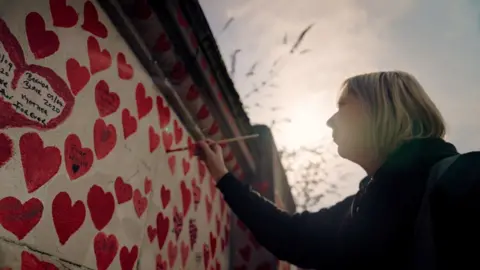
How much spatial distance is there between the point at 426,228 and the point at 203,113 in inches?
62.1

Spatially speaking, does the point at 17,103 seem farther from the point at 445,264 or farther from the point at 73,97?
the point at 445,264

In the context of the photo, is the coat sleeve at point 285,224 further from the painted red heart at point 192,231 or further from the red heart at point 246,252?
the red heart at point 246,252

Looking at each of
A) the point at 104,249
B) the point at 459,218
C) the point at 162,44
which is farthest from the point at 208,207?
the point at 459,218

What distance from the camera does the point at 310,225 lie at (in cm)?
161

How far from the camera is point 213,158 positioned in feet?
5.76

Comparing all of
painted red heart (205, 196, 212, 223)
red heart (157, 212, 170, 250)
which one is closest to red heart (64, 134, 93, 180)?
red heart (157, 212, 170, 250)

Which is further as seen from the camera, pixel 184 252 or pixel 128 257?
pixel 184 252

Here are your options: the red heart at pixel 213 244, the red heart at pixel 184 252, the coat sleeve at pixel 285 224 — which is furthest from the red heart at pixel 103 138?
the red heart at pixel 213 244

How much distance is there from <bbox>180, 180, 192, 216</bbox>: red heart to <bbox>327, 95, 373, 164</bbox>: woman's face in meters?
0.88

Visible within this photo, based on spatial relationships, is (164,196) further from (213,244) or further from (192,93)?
(213,244)

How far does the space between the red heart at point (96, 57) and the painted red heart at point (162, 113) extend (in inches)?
17.5

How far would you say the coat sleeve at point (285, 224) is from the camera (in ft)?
5.00

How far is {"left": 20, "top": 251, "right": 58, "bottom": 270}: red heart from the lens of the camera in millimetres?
949

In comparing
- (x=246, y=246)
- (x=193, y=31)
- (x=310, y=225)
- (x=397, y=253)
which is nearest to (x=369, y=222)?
(x=397, y=253)
